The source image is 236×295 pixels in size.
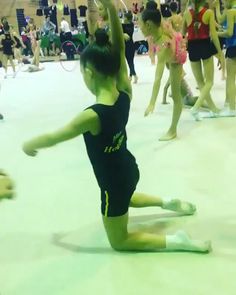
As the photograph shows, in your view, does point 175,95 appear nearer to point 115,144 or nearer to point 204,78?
point 204,78

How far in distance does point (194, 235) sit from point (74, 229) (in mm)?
642

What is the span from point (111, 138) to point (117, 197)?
0.28 metres

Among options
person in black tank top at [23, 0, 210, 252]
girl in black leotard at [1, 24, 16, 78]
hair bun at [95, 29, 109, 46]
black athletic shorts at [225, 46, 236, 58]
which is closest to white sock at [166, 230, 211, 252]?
person in black tank top at [23, 0, 210, 252]

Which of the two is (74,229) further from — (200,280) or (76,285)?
(200,280)

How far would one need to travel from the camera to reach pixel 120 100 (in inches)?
77.8

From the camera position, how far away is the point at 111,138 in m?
1.93

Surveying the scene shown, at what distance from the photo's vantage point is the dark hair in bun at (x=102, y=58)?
1.87m

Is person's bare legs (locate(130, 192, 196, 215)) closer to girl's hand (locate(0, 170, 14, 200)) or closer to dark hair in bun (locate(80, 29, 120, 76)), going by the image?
dark hair in bun (locate(80, 29, 120, 76))

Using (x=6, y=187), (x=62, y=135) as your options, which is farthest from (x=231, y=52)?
(x=6, y=187)

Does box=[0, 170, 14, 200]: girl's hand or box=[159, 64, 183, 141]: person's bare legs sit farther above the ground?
box=[0, 170, 14, 200]: girl's hand

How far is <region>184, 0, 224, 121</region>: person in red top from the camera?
436 centimetres

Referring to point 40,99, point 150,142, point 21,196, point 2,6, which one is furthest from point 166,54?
point 2,6

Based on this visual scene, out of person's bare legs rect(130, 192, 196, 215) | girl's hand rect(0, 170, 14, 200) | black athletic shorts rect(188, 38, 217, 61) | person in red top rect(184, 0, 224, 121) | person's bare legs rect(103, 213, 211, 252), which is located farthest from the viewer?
black athletic shorts rect(188, 38, 217, 61)

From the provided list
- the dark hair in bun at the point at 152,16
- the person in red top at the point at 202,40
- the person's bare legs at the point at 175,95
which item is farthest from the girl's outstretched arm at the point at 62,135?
the person in red top at the point at 202,40
